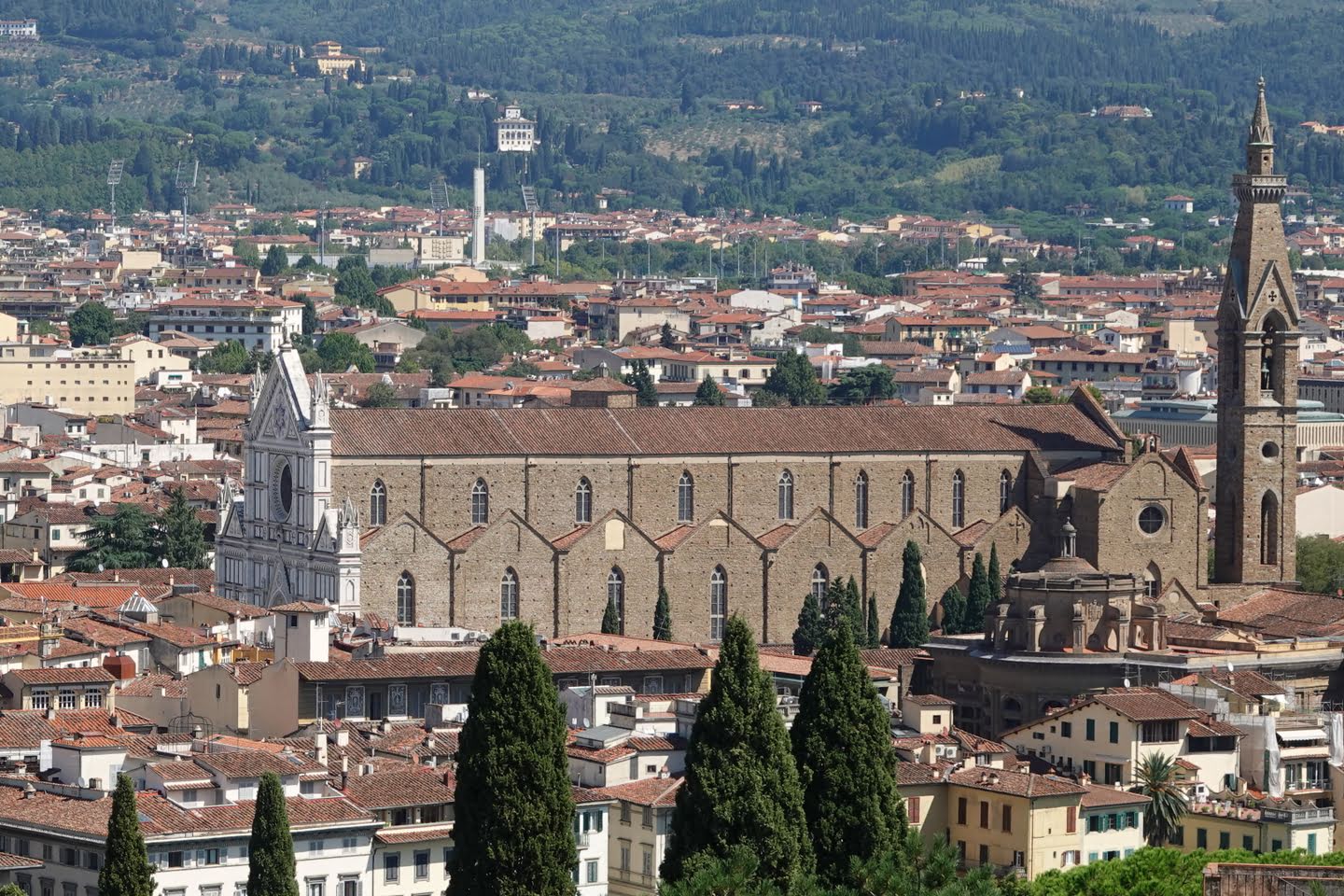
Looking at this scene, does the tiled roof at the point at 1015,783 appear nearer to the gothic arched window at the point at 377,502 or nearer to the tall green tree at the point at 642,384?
the gothic arched window at the point at 377,502

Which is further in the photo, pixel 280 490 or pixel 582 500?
pixel 582 500

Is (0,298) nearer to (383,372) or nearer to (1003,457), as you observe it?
(383,372)

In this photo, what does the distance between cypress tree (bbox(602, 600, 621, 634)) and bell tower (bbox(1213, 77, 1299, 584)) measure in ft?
49.1

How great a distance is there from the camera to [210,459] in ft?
385

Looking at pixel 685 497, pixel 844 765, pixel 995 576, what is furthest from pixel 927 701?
pixel 995 576

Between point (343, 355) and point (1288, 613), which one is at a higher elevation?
point (343, 355)

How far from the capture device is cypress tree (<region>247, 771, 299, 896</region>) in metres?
46.1

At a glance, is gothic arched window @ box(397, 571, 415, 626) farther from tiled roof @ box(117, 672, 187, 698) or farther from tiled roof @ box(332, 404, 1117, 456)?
tiled roof @ box(117, 672, 187, 698)

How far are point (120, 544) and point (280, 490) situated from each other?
38.9ft

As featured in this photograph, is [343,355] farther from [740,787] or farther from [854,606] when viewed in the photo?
[740,787]

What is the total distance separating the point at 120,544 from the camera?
94.6 metres

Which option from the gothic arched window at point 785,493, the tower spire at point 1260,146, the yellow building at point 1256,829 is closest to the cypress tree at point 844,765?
the yellow building at point 1256,829

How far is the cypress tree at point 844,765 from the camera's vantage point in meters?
50.1

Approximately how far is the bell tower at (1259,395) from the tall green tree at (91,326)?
87.4 m
